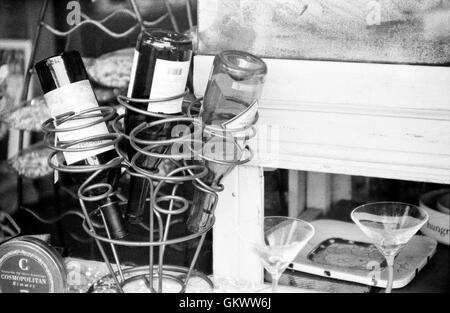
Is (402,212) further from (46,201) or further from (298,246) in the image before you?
(46,201)

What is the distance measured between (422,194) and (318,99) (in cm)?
49

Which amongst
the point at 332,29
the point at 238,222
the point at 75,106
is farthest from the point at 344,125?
the point at 75,106

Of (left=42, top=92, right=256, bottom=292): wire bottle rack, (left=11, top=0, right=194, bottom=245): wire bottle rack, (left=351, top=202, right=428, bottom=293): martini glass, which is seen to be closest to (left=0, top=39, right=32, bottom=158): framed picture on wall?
(left=11, top=0, right=194, bottom=245): wire bottle rack

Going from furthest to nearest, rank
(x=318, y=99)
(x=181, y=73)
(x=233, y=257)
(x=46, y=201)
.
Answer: (x=46, y=201) < (x=233, y=257) < (x=318, y=99) < (x=181, y=73)

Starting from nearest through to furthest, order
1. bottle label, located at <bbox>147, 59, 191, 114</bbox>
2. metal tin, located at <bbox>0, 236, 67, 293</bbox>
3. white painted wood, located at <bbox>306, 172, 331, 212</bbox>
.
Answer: bottle label, located at <bbox>147, 59, 191, 114</bbox> < metal tin, located at <bbox>0, 236, 67, 293</bbox> < white painted wood, located at <bbox>306, 172, 331, 212</bbox>

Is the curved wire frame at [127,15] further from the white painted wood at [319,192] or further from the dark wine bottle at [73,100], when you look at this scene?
the white painted wood at [319,192]

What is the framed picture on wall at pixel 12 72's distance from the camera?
134cm

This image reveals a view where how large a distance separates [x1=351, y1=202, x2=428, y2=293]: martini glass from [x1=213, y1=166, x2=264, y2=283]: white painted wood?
19cm

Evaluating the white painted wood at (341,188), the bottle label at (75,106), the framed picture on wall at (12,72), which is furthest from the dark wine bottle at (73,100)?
the white painted wood at (341,188)

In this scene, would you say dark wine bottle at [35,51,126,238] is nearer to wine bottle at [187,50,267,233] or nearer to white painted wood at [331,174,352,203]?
wine bottle at [187,50,267,233]

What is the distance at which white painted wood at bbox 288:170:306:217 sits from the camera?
4.05ft

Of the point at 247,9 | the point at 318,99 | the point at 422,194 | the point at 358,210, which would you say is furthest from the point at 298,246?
the point at 422,194

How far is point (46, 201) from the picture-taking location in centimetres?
141

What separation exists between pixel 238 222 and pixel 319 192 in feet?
0.81
